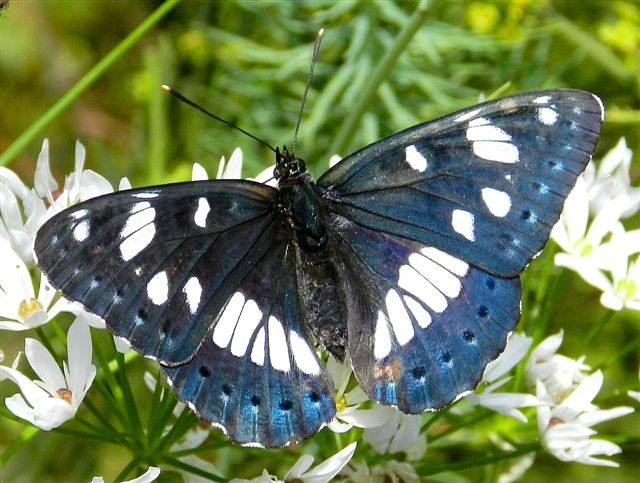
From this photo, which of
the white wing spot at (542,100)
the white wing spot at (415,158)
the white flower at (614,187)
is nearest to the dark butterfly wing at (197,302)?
the white wing spot at (415,158)

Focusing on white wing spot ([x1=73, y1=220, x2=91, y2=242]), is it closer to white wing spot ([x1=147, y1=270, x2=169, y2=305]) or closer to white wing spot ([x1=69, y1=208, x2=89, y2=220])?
white wing spot ([x1=69, y1=208, x2=89, y2=220])

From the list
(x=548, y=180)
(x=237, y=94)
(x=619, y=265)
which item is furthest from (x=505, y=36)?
(x=548, y=180)

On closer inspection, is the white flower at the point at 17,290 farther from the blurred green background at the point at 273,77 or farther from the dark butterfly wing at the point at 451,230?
the blurred green background at the point at 273,77

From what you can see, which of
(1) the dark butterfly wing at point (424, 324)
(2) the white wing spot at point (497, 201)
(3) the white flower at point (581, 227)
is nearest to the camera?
(1) the dark butterfly wing at point (424, 324)

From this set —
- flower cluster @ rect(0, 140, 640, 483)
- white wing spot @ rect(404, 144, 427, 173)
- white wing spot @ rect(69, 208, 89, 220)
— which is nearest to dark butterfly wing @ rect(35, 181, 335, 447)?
white wing spot @ rect(69, 208, 89, 220)

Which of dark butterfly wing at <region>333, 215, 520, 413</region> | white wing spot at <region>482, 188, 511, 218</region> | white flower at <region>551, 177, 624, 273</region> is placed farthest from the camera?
white flower at <region>551, 177, 624, 273</region>

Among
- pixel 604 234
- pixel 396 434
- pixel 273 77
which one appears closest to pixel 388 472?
pixel 396 434

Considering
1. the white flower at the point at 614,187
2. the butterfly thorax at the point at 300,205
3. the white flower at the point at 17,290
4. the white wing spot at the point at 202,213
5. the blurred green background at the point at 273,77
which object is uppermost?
the blurred green background at the point at 273,77

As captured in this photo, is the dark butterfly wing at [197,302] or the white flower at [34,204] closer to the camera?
the dark butterfly wing at [197,302]

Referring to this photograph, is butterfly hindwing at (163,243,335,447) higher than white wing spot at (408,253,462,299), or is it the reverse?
white wing spot at (408,253,462,299)
